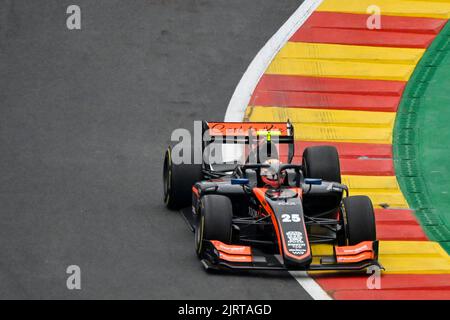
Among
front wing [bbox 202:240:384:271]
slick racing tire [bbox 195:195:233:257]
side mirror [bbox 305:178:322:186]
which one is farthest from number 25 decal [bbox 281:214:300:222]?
side mirror [bbox 305:178:322:186]

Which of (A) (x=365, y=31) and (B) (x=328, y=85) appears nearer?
(B) (x=328, y=85)

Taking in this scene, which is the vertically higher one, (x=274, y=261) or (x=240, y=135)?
(x=240, y=135)

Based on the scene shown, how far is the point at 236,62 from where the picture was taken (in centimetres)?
2411

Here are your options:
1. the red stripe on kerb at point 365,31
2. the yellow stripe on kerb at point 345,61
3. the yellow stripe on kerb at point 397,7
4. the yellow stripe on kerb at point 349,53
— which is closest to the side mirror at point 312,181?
the yellow stripe on kerb at point 345,61

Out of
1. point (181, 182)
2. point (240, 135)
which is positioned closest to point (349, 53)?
point (240, 135)

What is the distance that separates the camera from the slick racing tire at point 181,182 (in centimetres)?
1798

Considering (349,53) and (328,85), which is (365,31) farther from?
(328,85)

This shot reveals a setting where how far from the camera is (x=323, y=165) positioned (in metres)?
17.6

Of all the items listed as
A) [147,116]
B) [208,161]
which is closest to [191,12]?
[147,116]

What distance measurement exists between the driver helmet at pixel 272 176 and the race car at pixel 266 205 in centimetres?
1

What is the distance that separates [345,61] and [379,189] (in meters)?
5.38

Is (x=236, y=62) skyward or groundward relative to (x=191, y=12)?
groundward

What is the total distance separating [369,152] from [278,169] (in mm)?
4679
